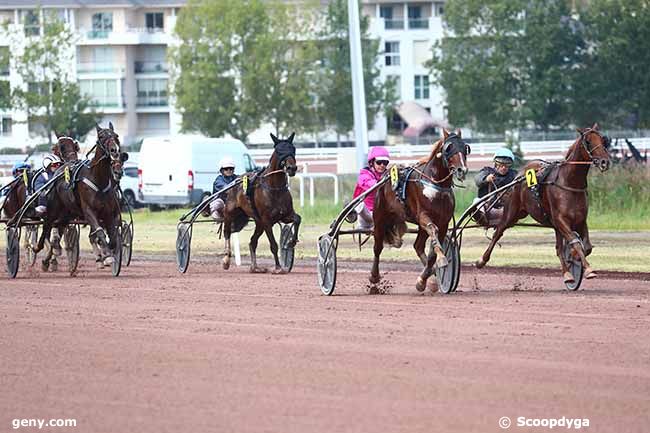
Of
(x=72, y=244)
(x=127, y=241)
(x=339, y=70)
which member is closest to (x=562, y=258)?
(x=127, y=241)

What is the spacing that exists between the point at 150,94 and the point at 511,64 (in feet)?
72.9

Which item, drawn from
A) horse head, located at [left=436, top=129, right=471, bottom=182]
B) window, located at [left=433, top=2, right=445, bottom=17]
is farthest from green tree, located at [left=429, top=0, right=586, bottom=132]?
horse head, located at [left=436, top=129, right=471, bottom=182]

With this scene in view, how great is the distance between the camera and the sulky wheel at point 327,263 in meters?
15.5

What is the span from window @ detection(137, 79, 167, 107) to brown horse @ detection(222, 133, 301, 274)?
5968cm

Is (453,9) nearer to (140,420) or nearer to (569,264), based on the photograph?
(569,264)

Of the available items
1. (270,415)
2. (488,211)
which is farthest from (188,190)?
(270,415)

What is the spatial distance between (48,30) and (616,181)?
39767mm

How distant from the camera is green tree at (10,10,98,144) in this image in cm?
6469

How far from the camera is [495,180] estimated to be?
58.8ft

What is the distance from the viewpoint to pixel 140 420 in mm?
8461

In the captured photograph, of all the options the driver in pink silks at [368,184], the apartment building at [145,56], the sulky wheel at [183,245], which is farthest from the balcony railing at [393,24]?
the driver in pink silks at [368,184]

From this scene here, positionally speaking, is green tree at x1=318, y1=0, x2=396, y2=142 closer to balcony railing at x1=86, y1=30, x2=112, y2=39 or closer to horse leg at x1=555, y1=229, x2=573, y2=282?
balcony railing at x1=86, y1=30, x2=112, y2=39

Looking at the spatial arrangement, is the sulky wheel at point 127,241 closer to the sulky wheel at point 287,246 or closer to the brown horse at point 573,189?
the sulky wheel at point 287,246

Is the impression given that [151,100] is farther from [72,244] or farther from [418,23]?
[72,244]
